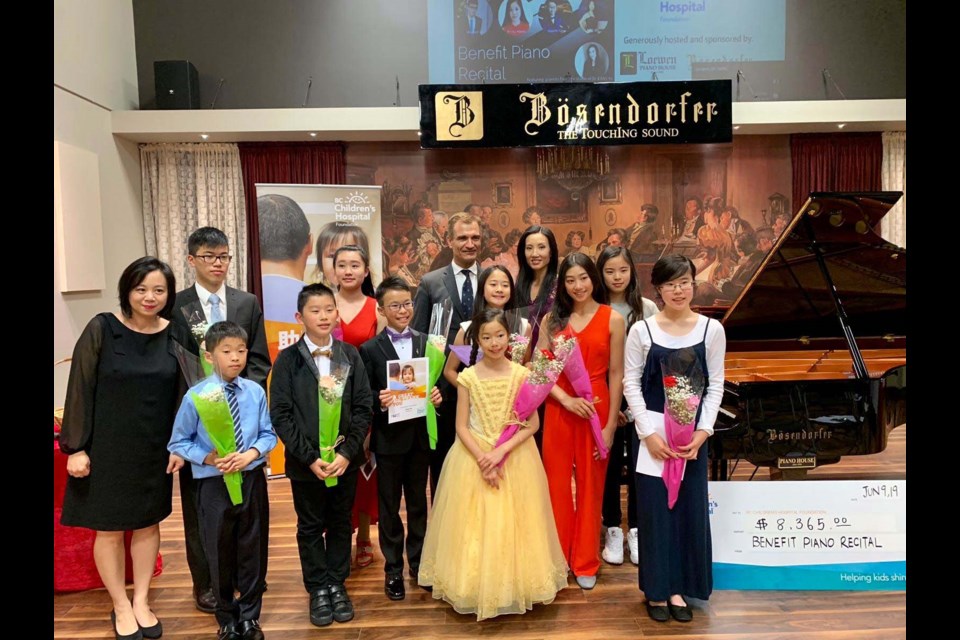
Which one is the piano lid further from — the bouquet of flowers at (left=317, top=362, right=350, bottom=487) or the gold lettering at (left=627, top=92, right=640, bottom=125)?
the gold lettering at (left=627, top=92, right=640, bottom=125)

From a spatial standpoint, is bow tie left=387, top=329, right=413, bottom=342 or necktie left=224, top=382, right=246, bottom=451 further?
bow tie left=387, top=329, right=413, bottom=342

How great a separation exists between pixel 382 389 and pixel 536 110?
386 centimetres

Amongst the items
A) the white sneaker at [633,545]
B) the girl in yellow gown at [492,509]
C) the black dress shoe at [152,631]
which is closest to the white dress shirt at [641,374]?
the girl in yellow gown at [492,509]

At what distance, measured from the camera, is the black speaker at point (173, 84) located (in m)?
5.71

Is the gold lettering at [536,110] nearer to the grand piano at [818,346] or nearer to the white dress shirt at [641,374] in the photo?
the grand piano at [818,346]

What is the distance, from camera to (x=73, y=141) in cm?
507

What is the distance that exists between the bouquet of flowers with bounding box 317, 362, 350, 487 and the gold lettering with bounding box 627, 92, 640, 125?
14.0ft

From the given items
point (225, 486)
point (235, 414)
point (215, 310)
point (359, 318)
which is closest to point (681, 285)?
point (359, 318)

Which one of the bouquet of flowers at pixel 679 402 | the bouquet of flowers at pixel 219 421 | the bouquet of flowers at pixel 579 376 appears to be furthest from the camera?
the bouquet of flowers at pixel 579 376

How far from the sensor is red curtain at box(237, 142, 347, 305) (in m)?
6.08

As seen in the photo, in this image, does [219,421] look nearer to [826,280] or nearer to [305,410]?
[305,410]

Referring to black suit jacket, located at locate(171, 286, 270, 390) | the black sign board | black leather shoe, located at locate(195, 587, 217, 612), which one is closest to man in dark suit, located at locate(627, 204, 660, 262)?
the black sign board

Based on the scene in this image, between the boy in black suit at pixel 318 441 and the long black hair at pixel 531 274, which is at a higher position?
the long black hair at pixel 531 274

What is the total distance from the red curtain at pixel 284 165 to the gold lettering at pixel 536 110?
2044mm
